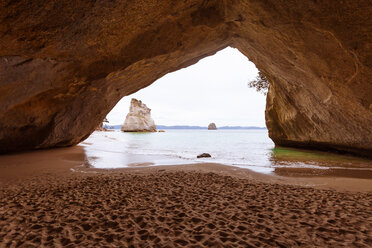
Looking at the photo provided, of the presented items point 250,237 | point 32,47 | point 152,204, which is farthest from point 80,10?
point 250,237

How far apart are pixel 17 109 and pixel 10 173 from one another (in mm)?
2970

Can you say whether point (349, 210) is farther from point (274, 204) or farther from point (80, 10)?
point (80, 10)

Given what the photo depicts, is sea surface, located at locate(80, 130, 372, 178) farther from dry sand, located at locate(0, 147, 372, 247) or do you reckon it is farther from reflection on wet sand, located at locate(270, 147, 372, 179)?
dry sand, located at locate(0, 147, 372, 247)

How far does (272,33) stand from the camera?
5.43 metres

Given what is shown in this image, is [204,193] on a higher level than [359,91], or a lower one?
lower

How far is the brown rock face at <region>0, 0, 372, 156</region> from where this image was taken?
423 centimetres

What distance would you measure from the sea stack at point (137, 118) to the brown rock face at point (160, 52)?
158ft

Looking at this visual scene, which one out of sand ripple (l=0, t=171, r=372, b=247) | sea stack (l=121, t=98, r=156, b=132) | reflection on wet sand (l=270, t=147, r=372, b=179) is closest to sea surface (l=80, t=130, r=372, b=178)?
reflection on wet sand (l=270, t=147, r=372, b=179)

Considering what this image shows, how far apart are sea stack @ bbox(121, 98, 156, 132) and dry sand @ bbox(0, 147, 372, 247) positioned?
54.1 metres

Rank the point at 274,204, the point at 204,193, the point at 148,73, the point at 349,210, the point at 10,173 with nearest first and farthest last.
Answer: the point at 349,210 < the point at 274,204 < the point at 204,193 < the point at 10,173 < the point at 148,73

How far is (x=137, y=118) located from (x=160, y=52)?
173 ft

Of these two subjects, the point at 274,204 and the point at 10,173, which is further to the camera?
the point at 10,173

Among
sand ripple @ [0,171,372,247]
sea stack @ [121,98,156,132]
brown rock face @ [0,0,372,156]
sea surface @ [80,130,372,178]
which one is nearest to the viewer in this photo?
sand ripple @ [0,171,372,247]

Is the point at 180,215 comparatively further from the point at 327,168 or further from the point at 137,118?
the point at 137,118
